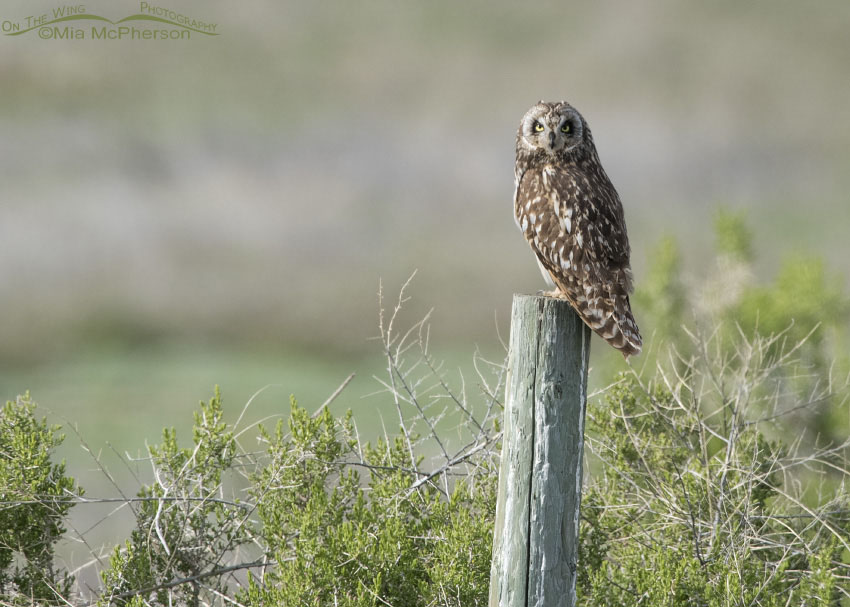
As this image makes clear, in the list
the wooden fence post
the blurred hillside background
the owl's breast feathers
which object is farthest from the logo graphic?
the wooden fence post

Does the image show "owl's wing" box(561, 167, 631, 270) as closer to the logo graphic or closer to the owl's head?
the owl's head

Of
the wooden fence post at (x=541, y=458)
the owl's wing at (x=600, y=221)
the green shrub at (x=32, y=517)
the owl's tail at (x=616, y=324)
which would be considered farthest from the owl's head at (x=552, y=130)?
the green shrub at (x=32, y=517)

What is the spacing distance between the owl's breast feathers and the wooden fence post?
0.26 meters

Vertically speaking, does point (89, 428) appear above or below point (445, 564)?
above

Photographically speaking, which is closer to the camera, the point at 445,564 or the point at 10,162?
the point at 445,564

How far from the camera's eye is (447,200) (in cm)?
2366

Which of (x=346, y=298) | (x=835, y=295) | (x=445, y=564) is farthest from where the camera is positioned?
(x=346, y=298)

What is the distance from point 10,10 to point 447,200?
1102cm

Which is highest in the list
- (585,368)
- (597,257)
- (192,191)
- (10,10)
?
(10,10)

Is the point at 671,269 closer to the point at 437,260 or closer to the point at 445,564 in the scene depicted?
the point at 445,564

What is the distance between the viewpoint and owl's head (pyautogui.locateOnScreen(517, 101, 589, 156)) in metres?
4.05

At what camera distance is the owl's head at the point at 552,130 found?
405cm

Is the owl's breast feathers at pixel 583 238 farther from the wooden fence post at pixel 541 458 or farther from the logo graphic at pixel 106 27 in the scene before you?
the logo graphic at pixel 106 27

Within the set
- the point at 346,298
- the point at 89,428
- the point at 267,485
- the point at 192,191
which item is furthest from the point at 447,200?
the point at 267,485
